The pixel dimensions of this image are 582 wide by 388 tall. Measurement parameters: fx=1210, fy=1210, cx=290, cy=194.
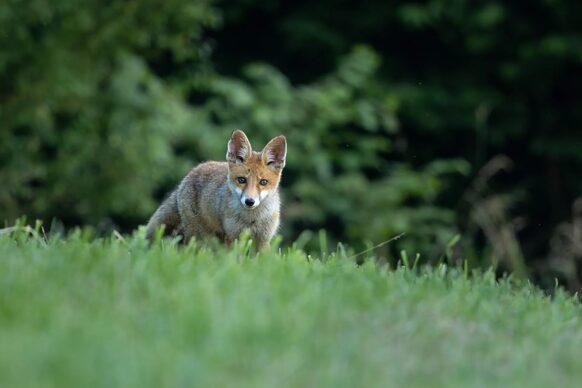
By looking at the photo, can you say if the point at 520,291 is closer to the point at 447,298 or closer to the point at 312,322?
the point at 447,298

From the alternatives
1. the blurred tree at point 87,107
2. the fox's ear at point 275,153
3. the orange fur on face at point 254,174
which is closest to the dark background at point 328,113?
the blurred tree at point 87,107

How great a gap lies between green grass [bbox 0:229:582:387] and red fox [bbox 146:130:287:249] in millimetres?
1428

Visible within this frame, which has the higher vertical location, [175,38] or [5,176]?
[175,38]

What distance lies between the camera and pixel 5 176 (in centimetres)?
1479

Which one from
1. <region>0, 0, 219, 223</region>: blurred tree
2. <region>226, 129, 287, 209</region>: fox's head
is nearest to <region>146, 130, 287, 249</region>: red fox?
<region>226, 129, 287, 209</region>: fox's head

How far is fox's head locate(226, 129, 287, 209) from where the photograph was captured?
8.55 metres

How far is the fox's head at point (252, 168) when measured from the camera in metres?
8.55

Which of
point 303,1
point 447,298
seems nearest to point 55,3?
point 303,1

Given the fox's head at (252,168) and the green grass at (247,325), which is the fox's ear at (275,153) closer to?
the fox's head at (252,168)

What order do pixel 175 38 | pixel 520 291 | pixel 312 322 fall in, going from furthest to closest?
pixel 175 38 → pixel 520 291 → pixel 312 322

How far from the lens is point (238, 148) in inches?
352

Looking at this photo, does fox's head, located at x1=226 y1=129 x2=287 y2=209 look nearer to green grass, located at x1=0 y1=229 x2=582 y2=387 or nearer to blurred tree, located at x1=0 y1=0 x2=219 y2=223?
green grass, located at x1=0 y1=229 x2=582 y2=387

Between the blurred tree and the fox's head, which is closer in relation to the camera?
the fox's head

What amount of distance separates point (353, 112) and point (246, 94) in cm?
176
